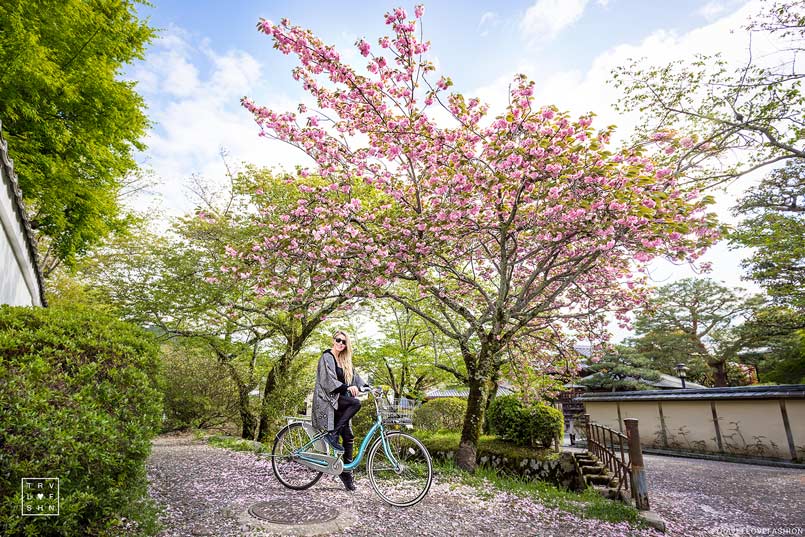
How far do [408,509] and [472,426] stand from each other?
3.25 metres

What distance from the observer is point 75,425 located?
2361 mm

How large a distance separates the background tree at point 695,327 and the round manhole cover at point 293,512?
24.5 metres

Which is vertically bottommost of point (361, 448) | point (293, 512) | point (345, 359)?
point (293, 512)

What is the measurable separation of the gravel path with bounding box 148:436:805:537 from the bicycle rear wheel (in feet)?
0.45

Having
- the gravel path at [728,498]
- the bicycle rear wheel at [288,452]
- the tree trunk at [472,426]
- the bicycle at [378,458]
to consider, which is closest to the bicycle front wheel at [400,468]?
the bicycle at [378,458]

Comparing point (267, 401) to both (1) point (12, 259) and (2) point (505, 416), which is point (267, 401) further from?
(1) point (12, 259)

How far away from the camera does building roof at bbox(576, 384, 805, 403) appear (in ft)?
41.4

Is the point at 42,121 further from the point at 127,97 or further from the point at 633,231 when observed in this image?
the point at 633,231

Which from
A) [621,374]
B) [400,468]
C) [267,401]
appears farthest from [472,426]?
[621,374]

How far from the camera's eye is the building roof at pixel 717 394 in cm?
1262

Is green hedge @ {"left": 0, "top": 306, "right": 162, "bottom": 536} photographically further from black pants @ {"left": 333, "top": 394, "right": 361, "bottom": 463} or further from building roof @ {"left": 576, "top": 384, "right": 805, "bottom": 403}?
building roof @ {"left": 576, "top": 384, "right": 805, "bottom": 403}

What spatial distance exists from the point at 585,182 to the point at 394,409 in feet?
14.4

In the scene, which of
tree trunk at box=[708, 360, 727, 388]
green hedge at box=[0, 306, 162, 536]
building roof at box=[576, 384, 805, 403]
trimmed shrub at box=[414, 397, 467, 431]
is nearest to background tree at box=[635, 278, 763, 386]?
tree trunk at box=[708, 360, 727, 388]

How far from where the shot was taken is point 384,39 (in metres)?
6.64
